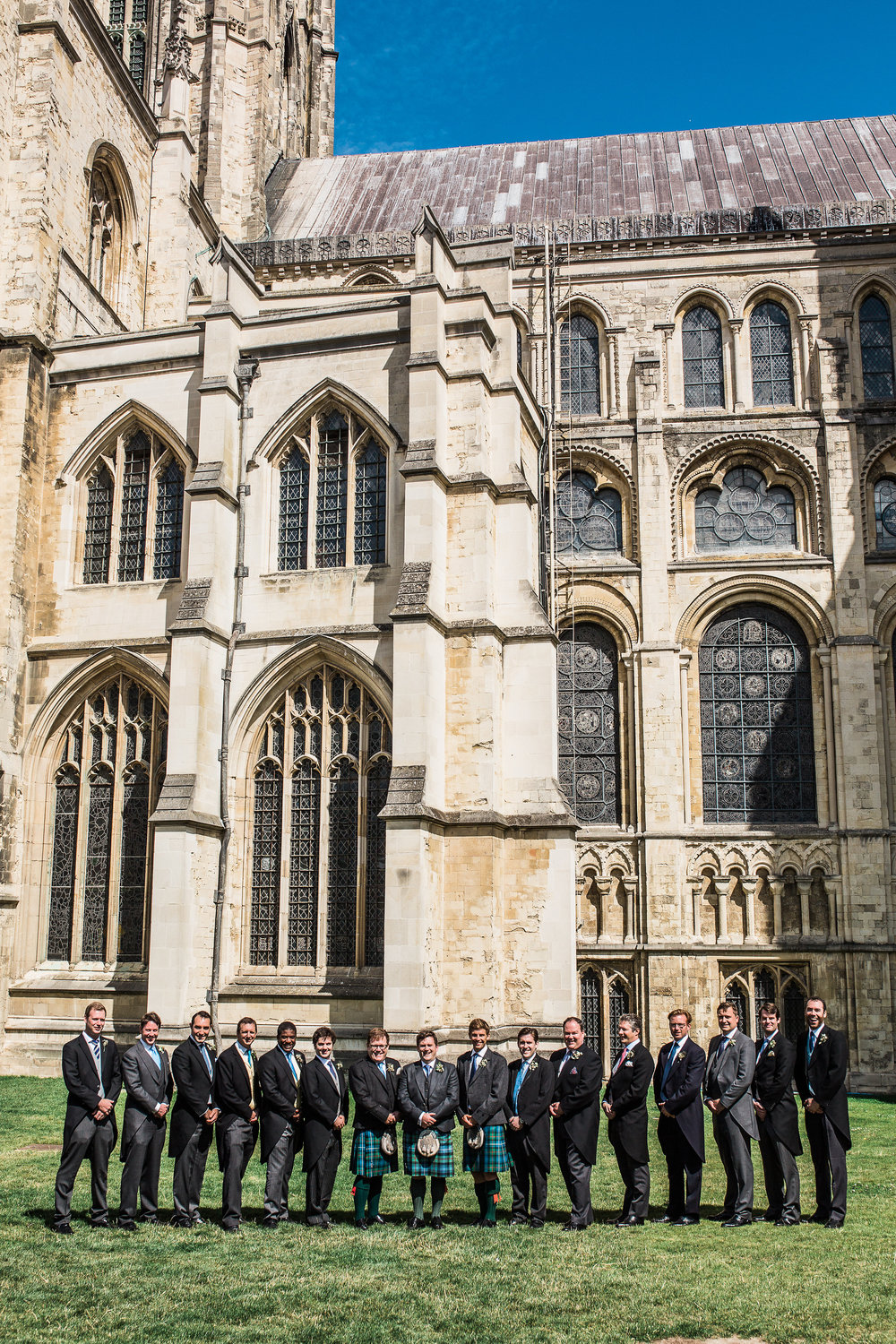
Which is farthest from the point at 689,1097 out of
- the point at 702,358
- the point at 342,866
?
the point at 702,358

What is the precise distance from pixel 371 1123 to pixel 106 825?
10332 millimetres

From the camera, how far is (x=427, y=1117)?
8.95m

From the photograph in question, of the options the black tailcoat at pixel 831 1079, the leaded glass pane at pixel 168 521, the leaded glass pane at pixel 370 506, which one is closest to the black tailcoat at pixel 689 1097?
the black tailcoat at pixel 831 1079

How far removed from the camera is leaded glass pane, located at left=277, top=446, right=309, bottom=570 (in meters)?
18.3

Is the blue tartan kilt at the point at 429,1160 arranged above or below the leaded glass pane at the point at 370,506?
below

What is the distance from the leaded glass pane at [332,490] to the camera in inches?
716

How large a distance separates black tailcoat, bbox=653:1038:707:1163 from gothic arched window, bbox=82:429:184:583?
11.7 m

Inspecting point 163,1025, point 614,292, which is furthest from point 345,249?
point 163,1025

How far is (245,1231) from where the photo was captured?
890 centimetres

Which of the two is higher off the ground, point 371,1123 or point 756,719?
point 756,719

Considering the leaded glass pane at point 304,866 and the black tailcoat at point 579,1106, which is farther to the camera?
the leaded glass pane at point 304,866

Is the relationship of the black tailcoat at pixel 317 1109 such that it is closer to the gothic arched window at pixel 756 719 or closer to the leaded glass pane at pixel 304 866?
the leaded glass pane at pixel 304 866

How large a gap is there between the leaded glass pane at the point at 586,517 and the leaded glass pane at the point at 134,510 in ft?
29.5

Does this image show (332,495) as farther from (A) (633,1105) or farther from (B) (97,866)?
(A) (633,1105)
